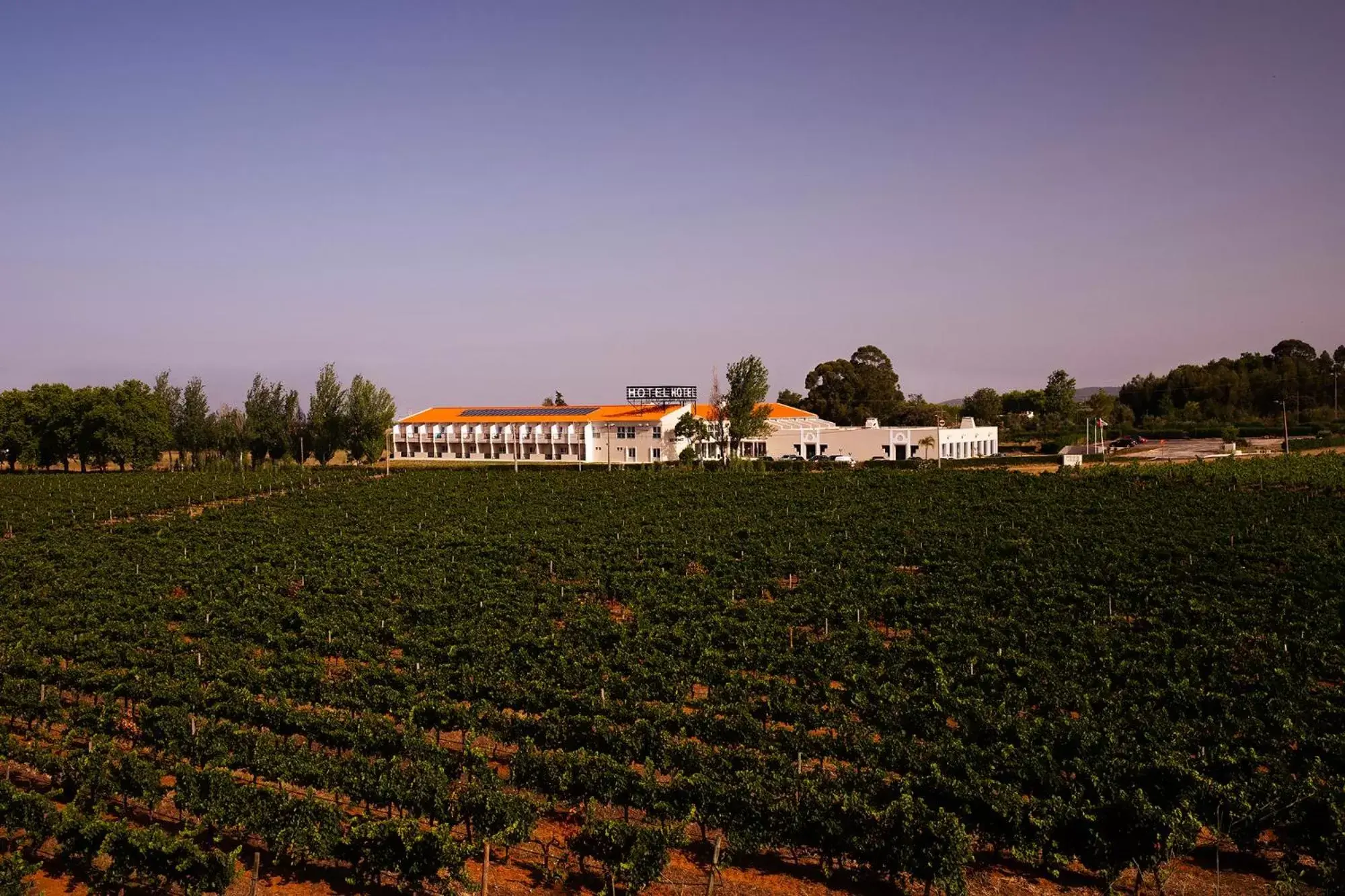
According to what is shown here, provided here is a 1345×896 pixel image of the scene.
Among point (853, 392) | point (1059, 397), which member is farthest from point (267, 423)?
point (1059, 397)

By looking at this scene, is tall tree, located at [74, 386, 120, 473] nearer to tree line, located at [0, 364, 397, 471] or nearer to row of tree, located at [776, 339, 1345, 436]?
tree line, located at [0, 364, 397, 471]

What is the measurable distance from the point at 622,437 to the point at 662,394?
5981 mm

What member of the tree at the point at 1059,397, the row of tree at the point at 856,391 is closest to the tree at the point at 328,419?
the row of tree at the point at 856,391

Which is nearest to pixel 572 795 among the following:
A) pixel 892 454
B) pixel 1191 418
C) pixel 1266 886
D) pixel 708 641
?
pixel 708 641

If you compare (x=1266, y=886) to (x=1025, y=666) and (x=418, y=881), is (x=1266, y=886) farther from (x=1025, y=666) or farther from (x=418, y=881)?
(x=418, y=881)

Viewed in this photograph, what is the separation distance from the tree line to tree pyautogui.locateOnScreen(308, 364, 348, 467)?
0.20 feet

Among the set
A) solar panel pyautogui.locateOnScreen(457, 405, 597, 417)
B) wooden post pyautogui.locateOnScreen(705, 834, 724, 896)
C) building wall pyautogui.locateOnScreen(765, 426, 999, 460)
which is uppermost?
solar panel pyautogui.locateOnScreen(457, 405, 597, 417)

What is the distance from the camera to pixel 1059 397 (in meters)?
108

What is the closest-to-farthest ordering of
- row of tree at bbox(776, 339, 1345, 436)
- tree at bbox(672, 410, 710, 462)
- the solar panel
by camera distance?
tree at bbox(672, 410, 710, 462), the solar panel, row of tree at bbox(776, 339, 1345, 436)

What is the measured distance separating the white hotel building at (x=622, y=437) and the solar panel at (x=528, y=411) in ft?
0.33

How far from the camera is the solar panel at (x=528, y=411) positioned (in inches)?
3206

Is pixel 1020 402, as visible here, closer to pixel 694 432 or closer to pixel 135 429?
pixel 694 432

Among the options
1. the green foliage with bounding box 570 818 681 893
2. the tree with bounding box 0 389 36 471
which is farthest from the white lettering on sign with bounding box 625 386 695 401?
the green foliage with bounding box 570 818 681 893

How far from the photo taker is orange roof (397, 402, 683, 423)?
75.3 meters
